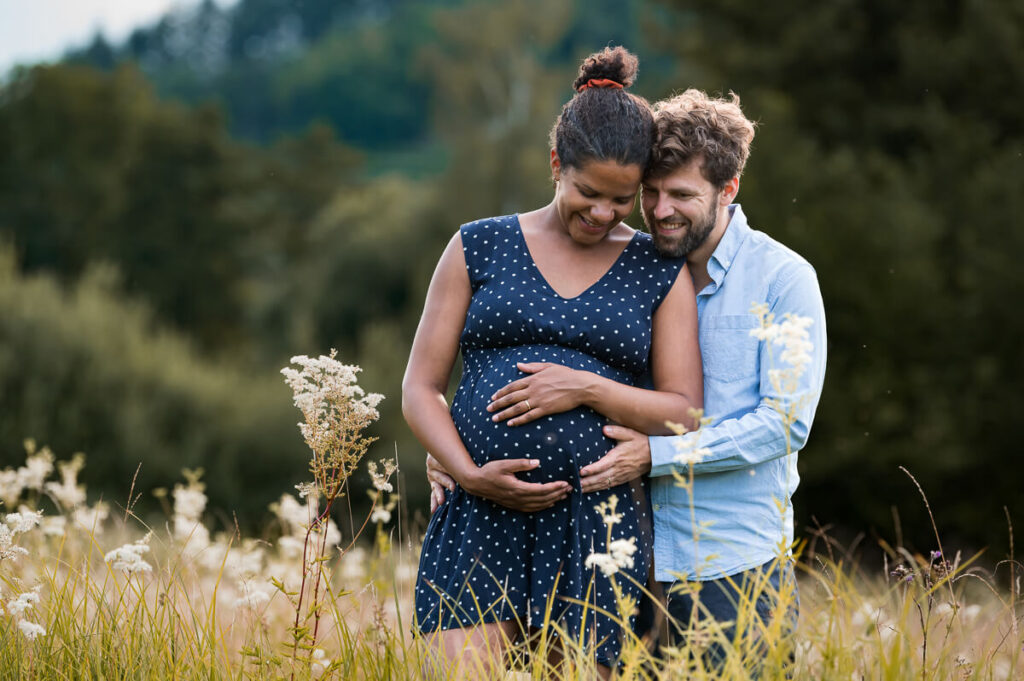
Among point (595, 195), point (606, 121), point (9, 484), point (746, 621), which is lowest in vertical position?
point (746, 621)

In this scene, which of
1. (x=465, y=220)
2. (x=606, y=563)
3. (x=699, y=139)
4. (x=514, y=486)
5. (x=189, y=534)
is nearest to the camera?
(x=606, y=563)

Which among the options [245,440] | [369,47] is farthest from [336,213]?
[369,47]

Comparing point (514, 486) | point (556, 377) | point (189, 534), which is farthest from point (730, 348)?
point (189, 534)

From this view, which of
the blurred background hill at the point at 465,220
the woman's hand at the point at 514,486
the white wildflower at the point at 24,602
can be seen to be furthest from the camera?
the blurred background hill at the point at 465,220

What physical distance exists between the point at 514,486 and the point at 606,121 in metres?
1.13

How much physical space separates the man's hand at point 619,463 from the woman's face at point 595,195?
621 millimetres

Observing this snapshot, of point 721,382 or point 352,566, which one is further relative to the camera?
point 352,566

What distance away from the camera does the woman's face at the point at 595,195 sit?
128 inches

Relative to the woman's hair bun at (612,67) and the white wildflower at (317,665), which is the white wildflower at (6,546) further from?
the woman's hair bun at (612,67)

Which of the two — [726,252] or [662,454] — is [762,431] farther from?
[726,252]

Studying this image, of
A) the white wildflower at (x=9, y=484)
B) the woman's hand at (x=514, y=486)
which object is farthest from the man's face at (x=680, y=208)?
the white wildflower at (x=9, y=484)

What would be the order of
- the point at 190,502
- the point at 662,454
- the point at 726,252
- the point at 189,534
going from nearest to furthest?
the point at 662,454
the point at 726,252
the point at 189,534
the point at 190,502

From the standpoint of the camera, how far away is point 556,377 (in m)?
3.20

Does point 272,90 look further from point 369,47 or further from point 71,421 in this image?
point 71,421
